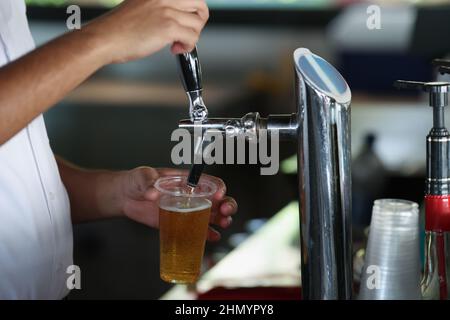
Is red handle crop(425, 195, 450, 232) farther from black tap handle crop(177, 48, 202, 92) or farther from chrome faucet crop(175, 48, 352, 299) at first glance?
black tap handle crop(177, 48, 202, 92)

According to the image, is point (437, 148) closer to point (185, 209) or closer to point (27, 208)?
point (185, 209)

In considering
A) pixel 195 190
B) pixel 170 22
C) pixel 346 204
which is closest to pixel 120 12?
pixel 170 22

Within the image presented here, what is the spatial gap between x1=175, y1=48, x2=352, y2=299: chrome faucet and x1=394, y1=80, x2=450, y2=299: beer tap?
4.6 inches

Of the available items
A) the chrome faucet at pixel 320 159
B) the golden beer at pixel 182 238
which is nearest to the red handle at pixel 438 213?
the chrome faucet at pixel 320 159

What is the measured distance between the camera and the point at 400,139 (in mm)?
4324

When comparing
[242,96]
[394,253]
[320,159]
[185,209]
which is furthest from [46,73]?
[242,96]

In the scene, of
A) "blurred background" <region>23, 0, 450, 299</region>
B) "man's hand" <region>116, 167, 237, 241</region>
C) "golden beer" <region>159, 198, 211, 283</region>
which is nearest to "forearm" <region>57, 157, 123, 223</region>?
"man's hand" <region>116, 167, 237, 241</region>

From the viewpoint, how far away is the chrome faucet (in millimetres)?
1073

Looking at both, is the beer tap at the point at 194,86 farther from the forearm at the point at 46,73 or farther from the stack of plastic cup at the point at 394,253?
the stack of plastic cup at the point at 394,253

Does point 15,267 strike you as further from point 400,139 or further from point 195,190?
point 400,139

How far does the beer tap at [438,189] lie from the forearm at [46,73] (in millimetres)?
403

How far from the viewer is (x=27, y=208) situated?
57.8 inches

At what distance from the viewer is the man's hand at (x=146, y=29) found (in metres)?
1.08

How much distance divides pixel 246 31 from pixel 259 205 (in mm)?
1138
